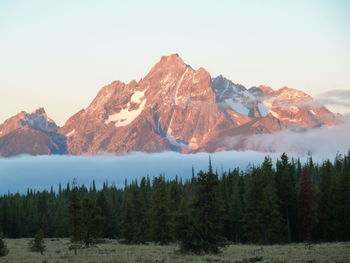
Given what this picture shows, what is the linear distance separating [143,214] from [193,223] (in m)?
38.8

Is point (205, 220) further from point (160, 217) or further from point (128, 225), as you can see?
point (128, 225)

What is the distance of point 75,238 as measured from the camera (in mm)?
60531

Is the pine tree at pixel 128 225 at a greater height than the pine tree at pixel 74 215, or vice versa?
the pine tree at pixel 74 215

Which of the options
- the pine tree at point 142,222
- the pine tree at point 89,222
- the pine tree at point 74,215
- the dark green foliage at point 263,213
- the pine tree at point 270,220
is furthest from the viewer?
the pine tree at point 142,222

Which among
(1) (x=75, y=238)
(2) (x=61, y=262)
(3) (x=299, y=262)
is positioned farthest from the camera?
(1) (x=75, y=238)

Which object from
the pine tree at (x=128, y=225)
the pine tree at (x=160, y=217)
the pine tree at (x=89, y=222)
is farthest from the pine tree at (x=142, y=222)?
the pine tree at (x=89, y=222)

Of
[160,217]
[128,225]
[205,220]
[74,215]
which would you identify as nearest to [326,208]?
[160,217]

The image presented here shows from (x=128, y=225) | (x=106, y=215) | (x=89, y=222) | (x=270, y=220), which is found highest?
(x=89, y=222)

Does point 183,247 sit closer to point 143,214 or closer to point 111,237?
point 143,214

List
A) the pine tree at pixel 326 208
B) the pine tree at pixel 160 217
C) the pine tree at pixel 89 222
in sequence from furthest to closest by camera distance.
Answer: the pine tree at pixel 160 217
the pine tree at pixel 326 208
the pine tree at pixel 89 222

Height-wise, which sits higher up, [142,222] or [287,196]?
[287,196]

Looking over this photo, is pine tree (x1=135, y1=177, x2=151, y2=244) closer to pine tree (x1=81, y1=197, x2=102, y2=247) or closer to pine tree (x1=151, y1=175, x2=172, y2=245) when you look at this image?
pine tree (x1=151, y1=175, x2=172, y2=245)

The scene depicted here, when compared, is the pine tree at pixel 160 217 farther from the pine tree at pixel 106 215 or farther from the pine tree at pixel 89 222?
the pine tree at pixel 106 215

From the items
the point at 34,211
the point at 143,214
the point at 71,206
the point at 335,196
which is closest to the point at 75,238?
the point at 71,206
